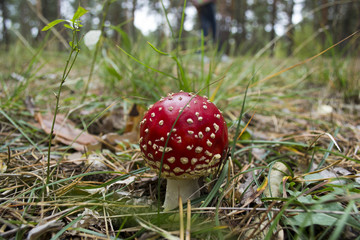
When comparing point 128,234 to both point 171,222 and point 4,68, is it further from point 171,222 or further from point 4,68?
point 4,68

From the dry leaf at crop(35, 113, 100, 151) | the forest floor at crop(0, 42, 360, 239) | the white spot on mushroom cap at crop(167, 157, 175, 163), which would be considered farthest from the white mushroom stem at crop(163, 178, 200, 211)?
the dry leaf at crop(35, 113, 100, 151)

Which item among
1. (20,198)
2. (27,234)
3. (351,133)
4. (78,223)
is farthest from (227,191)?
(351,133)

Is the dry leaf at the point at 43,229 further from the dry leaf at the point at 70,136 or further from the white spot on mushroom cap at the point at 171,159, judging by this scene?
the dry leaf at the point at 70,136

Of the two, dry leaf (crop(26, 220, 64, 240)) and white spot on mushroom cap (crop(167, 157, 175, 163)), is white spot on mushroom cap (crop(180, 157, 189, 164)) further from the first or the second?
dry leaf (crop(26, 220, 64, 240))

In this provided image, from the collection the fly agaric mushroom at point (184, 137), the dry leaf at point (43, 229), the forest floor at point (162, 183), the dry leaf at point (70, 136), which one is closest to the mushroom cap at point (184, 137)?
the fly agaric mushroom at point (184, 137)

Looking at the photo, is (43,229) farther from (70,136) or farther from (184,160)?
(70,136)

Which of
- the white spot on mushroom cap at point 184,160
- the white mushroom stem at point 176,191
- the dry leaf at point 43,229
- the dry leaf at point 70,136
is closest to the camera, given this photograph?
the dry leaf at point 43,229

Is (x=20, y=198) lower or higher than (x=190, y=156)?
lower

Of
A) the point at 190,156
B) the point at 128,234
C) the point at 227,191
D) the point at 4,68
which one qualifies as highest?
the point at 4,68
